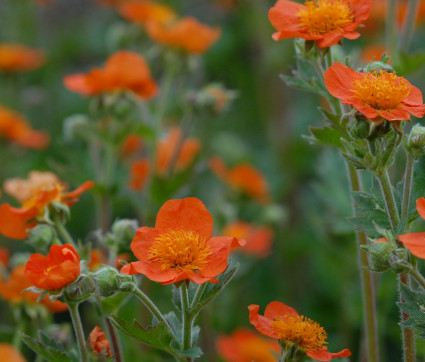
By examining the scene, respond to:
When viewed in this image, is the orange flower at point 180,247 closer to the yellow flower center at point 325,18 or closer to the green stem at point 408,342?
the green stem at point 408,342

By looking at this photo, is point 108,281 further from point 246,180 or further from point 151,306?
point 246,180

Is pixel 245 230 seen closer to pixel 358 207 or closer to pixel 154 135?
pixel 154 135

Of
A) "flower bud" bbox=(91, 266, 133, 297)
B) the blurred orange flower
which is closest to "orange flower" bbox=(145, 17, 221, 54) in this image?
the blurred orange flower

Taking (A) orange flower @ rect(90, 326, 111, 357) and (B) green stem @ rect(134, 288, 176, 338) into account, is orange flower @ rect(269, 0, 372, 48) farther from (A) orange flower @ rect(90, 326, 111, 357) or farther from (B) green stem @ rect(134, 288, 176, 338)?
(A) orange flower @ rect(90, 326, 111, 357)

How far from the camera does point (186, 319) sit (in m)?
1.21

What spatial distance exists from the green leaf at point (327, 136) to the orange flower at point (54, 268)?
1.82ft

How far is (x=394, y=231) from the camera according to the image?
1.21m

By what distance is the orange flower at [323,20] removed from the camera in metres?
1.36

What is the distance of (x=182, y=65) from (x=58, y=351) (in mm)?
1604

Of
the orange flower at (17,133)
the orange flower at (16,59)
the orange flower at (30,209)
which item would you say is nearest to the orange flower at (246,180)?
the orange flower at (17,133)

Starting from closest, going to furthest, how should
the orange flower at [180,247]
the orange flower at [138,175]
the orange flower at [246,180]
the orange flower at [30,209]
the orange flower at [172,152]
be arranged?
the orange flower at [180,247] → the orange flower at [30,209] → the orange flower at [138,175] → the orange flower at [172,152] → the orange flower at [246,180]

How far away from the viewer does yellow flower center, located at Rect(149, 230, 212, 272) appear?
47.5 inches

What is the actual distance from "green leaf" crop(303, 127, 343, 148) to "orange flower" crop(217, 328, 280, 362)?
0.85 meters

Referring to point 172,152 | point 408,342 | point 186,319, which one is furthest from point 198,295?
point 172,152
